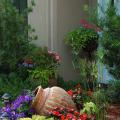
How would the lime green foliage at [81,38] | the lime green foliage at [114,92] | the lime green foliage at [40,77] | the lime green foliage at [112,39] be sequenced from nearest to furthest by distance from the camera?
the lime green foliage at [112,39], the lime green foliage at [114,92], the lime green foliage at [40,77], the lime green foliage at [81,38]

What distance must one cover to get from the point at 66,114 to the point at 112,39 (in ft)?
4.07

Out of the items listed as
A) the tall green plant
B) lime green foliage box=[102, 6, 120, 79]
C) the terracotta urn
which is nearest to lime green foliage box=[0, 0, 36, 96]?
the tall green plant

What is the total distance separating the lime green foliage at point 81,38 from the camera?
28.7 ft

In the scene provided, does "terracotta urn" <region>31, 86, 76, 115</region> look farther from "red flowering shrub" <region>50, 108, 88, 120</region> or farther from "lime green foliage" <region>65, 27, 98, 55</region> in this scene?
"lime green foliage" <region>65, 27, 98, 55</region>

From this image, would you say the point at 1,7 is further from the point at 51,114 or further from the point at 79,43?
the point at 51,114

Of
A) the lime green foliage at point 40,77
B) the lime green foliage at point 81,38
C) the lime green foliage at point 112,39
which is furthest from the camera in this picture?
the lime green foliage at point 81,38

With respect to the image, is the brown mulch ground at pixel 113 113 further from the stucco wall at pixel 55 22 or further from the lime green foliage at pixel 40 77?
the stucco wall at pixel 55 22

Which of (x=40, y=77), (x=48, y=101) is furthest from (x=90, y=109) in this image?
(x=40, y=77)

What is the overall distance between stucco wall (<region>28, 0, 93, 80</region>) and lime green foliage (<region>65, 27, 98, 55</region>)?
1.66 ft

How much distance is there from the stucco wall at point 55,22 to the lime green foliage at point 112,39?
11.0 feet

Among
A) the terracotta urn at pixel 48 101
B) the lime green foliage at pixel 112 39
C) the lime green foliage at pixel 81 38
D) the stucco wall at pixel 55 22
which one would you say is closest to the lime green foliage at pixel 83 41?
the lime green foliage at pixel 81 38

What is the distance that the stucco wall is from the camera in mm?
9289

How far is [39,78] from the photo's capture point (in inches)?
324

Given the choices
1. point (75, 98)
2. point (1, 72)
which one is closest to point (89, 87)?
point (75, 98)
